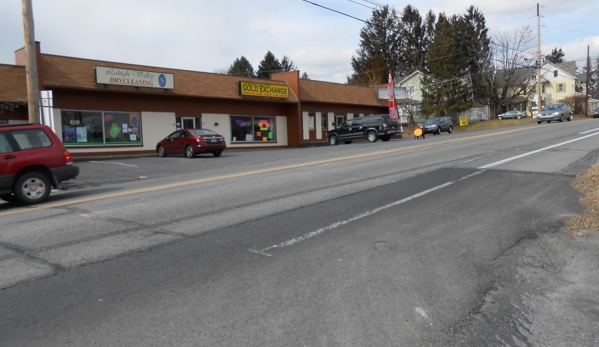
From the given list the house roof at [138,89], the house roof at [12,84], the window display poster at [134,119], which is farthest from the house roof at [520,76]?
the house roof at [12,84]

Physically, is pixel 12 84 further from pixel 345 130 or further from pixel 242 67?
pixel 242 67

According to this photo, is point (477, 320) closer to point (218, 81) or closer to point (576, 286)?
point (576, 286)

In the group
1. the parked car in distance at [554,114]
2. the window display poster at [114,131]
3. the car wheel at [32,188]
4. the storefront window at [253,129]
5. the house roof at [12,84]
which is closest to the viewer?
the car wheel at [32,188]

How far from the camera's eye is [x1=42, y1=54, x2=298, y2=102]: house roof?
2308 centimetres

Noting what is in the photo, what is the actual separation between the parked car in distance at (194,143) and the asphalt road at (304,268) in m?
11.9

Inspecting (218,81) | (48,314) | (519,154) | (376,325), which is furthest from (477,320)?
(218,81)

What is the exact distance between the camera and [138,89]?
84.2 feet

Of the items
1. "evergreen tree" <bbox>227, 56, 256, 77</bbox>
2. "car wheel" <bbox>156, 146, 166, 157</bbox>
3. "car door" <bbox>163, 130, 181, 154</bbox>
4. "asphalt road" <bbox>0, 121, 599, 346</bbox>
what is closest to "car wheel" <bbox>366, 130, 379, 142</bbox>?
"car door" <bbox>163, 130, 181, 154</bbox>

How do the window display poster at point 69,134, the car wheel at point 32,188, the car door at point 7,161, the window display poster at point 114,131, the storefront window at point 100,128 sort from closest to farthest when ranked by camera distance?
1. the car door at point 7,161
2. the car wheel at point 32,188
3. the window display poster at point 69,134
4. the storefront window at point 100,128
5. the window display poster at point 114,131

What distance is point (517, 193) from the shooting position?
997 centimetres

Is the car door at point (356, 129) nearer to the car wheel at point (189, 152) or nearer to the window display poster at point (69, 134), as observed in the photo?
the car wheel at point (189, 152)

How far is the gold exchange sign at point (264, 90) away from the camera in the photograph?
30.9 m

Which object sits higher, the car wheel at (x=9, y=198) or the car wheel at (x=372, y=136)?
the car wheel at (x=372, y=136)

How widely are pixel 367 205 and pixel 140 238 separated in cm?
422
